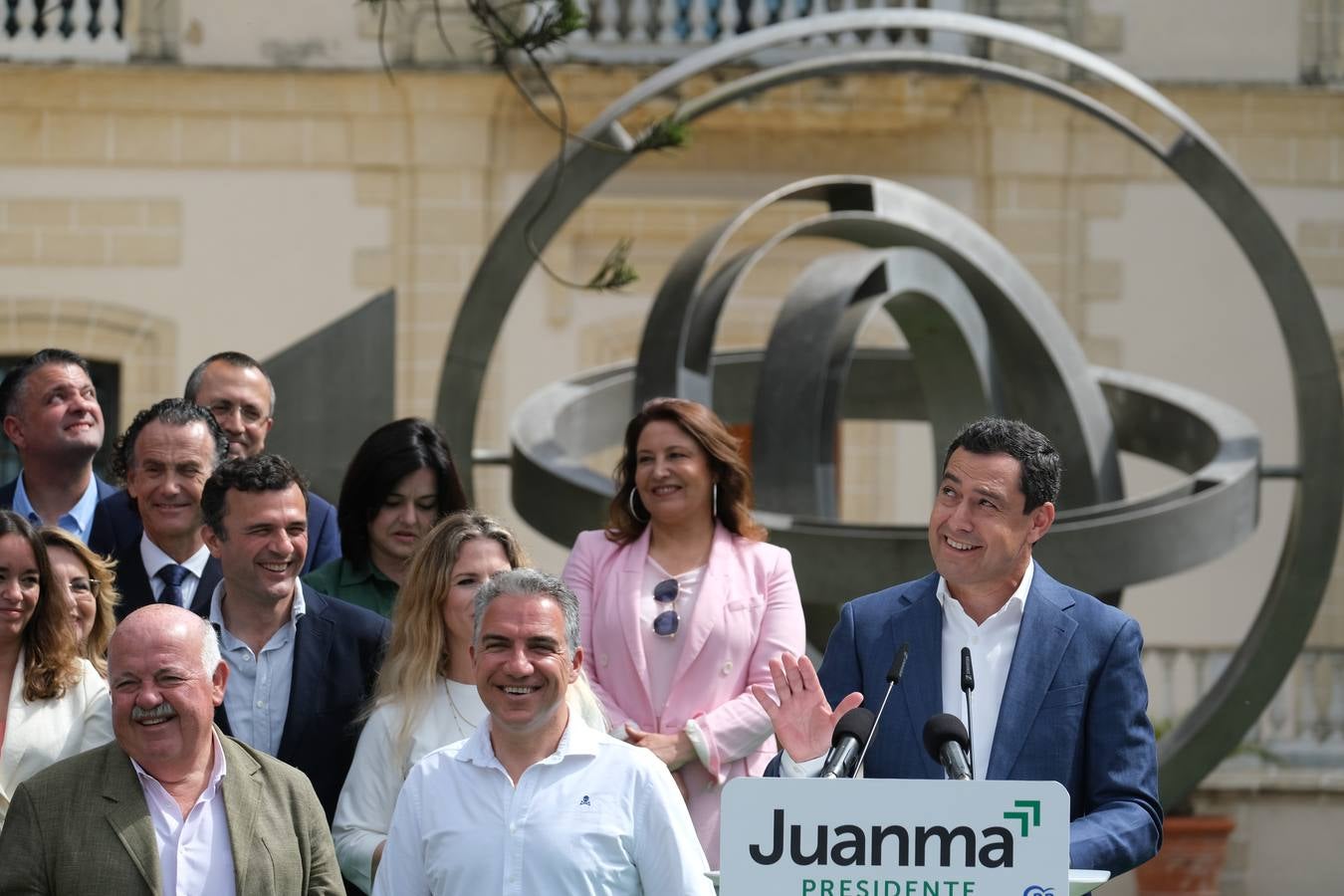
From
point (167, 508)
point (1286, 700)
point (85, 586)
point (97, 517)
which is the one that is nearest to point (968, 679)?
point (85, 586)

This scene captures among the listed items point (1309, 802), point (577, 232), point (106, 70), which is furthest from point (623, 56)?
point (1309, 802)

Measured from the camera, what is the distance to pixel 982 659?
11.8 ft

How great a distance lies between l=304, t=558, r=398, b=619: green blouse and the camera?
4.76 m

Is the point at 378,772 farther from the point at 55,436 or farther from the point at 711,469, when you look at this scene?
the point at 55,436

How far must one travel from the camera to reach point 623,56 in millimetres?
14266

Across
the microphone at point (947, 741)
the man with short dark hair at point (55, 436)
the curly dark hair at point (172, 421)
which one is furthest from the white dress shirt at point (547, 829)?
the man with short dark hair at point (55, 436)

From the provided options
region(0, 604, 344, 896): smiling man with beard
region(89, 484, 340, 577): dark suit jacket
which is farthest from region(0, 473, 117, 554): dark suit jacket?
region(0, 604, 344, 896): smiling man with beard

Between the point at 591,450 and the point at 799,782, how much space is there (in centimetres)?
531

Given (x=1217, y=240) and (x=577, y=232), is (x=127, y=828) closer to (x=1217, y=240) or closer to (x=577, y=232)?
(x=577, y=232)

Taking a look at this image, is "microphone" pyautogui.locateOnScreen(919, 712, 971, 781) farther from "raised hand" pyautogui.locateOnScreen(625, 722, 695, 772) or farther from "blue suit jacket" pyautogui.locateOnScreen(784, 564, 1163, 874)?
"raised hand" pyautogui.locateOnScreen(625, 722, 695, 772)

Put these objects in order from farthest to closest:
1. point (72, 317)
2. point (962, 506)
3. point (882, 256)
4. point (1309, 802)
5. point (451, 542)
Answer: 1. point (72, 317)
2. point (1309, 802)
3. point (882, 256)
4. point (451, 542)
5. point (962, 506)

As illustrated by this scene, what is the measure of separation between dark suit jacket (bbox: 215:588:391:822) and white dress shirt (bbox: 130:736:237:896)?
0.47 m

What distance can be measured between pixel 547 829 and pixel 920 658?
656 millimetres

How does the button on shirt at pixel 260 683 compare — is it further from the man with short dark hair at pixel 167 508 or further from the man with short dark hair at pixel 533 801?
the man with short dark hair at pixel 533 801
